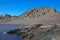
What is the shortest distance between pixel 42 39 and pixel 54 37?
1.83 m

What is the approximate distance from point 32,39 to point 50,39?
4.01 meters

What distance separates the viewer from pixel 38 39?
29.0 m

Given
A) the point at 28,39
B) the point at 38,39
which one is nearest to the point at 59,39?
the point at 38,39

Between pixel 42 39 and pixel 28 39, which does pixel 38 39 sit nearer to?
pixel 42 39

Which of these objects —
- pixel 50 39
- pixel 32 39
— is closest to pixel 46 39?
pixel 50 39

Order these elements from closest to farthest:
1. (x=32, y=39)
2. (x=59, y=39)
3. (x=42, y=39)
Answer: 1. (x=59, y=39)
2. (x=42, y=39)
3. (x=32, y=39)

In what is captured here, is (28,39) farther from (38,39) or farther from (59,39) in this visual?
(59,39)

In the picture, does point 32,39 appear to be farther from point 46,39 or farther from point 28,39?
point 46,39

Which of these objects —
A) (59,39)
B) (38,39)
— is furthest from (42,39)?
(59,39)

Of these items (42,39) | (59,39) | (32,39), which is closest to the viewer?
(59,39)

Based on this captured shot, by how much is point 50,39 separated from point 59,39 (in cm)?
144

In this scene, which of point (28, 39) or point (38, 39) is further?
point (28, 39)

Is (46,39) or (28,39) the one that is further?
(28,39)

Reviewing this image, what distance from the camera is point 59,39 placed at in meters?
26.6
